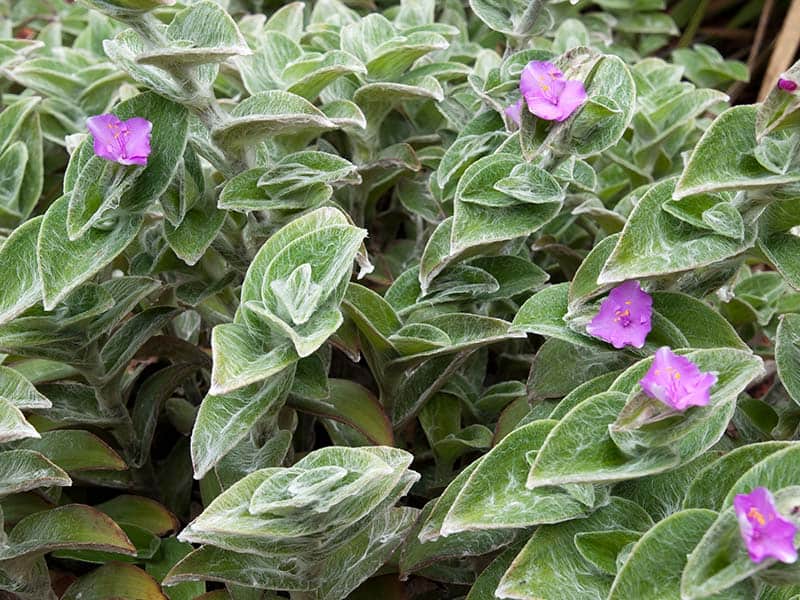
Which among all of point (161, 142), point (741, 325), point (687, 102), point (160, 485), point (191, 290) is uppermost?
point (161, 142)

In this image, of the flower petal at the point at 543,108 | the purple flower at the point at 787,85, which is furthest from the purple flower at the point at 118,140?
the purple flower at the point at 787,85

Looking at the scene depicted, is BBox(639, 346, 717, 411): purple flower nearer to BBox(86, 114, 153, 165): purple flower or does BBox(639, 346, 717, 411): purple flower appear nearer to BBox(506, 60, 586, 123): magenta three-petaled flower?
BBox(506, 60, 586, 123): magenta three-petaled flower

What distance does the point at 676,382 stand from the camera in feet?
2.83

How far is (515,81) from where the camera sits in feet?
4.15

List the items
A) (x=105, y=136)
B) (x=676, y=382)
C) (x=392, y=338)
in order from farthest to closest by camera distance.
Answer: (x=392, y=338), (x=105, y=136), (x=676, y=382)

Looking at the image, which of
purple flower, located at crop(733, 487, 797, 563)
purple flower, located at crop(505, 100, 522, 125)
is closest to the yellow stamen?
purple flower, located at crop(733, 487, 797, 563)

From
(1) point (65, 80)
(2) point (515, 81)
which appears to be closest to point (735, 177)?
(2) point (515, 81)

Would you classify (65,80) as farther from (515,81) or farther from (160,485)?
(515,81)

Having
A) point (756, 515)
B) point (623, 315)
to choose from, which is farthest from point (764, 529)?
point (623, 315)

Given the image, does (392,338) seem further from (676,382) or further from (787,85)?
(787,85)

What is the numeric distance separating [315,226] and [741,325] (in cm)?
81

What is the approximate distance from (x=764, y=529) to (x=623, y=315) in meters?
0.37

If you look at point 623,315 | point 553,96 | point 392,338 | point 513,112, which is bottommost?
point 392,338

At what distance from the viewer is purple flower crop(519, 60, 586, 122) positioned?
1032 millimetres
